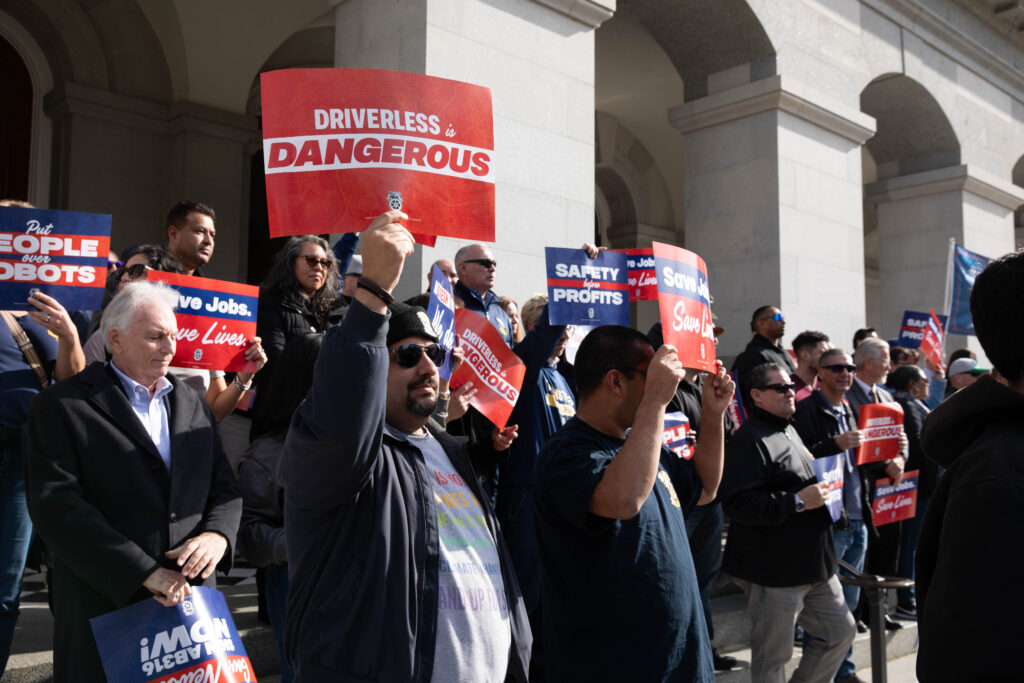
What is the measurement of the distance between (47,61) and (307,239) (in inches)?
291

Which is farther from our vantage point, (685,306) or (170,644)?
(685,306)

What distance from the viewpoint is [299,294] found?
467cm

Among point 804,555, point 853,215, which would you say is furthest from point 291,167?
point 853,215

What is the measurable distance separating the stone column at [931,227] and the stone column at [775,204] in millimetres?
3043

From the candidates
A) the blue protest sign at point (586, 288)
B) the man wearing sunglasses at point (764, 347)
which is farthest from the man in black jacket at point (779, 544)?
the man wearing sunglasses at point (764, 347)

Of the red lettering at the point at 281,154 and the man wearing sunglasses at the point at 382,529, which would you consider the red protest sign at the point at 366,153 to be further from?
the man wearing sunglasses at the point at 382,529

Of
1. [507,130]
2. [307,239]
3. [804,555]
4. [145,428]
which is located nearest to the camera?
[145,428]

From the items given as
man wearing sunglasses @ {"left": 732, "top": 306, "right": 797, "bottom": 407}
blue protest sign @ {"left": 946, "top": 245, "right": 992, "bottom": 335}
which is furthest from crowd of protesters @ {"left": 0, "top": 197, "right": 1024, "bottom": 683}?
blue protest sign @ {"left": 946, "top": 245, "right": 992, "bottom": 335}

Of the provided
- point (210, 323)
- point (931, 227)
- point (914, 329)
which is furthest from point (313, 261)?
point (931, 227)

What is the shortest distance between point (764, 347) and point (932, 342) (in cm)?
423

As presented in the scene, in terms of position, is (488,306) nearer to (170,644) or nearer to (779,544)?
(779,544)

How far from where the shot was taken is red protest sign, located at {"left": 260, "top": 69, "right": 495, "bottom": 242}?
326cm

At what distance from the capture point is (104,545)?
9.57ft

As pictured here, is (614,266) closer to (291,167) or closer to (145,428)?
(291,167)
